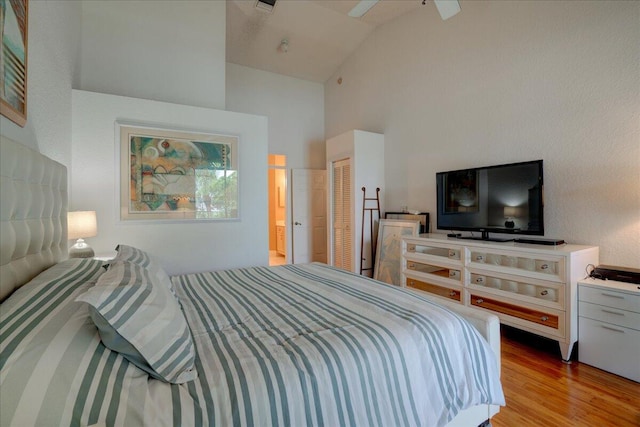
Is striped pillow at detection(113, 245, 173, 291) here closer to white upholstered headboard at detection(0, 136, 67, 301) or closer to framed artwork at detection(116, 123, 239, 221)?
white upholstered headboard at detection(0, 136, 67, 301)

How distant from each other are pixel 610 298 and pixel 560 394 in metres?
0.78

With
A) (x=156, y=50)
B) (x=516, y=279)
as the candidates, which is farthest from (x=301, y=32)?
(x=516, y=279)

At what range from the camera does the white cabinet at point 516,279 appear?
2.19m

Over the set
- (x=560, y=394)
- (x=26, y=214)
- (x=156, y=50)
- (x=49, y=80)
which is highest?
(x=156, y=50)

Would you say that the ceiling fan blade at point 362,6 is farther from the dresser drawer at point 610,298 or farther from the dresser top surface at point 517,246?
the dresser drawer at point 610,298

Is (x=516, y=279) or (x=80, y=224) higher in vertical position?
(x=80, y=224)

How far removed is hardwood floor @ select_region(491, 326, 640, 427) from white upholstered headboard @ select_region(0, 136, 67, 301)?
2.42 meters

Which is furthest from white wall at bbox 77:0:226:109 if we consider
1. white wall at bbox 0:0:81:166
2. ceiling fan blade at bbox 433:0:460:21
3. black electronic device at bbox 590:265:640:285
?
black electronic device at bbox 590:265:640:285

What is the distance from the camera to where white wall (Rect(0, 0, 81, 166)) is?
1.59 m

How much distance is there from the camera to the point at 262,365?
92 cm

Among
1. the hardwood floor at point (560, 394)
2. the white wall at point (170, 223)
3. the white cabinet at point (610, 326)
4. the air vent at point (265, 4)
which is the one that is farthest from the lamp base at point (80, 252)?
the white cabinet at point (610, 326)

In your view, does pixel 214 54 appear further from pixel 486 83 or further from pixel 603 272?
pixel 603 272

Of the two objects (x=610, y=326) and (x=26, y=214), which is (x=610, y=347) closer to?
(x=610, y=326)

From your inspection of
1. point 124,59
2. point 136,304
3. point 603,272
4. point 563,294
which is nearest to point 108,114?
point 124,59
